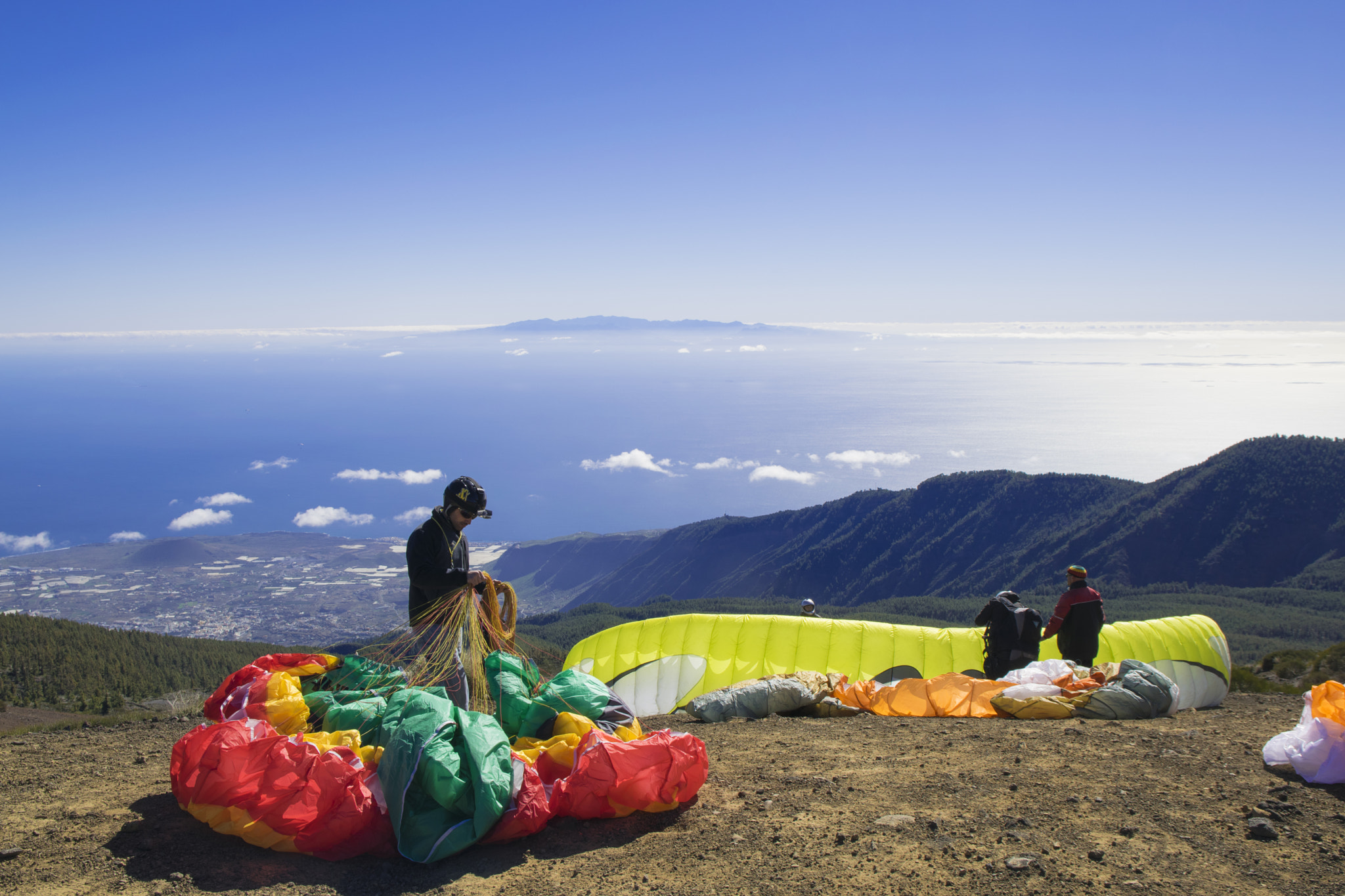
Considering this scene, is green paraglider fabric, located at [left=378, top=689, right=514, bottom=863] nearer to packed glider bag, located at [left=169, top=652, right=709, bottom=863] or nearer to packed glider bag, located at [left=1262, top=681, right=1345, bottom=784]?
packed glider bag, located at [left=169, top=652, right=709, bottom=863]

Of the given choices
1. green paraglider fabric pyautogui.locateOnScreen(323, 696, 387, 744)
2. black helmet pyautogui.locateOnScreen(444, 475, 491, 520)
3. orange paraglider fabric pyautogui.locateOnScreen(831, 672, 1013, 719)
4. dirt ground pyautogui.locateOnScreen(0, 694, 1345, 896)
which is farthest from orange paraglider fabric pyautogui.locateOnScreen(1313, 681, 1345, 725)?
green paraglider fabric pyautogui.locateOnScreen(323, 696, 387, 744)

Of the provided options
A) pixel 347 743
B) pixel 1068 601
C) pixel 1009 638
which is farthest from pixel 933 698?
pixel 347 743

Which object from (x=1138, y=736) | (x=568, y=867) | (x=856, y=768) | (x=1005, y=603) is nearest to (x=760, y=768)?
(x=856, y=768)

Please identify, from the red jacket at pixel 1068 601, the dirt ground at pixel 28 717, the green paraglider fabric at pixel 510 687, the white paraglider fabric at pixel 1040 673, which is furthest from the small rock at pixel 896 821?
the dirt ground at pixel 28 717

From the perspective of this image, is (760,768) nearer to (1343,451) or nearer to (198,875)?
(198,875)

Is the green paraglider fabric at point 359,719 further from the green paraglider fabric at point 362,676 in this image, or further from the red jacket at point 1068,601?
the red jacket at point 1068,601

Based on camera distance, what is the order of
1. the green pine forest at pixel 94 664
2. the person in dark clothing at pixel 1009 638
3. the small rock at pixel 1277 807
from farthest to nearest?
the green pine forest at pixel 94 664, the person in dark clothing at pixel 1009 638, the small rock at pixel 1277 807
